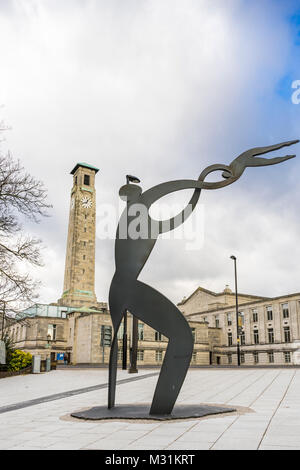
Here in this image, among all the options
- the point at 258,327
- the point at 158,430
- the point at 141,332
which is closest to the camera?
the point at 158,430

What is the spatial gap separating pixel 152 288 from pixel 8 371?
60.8 feet

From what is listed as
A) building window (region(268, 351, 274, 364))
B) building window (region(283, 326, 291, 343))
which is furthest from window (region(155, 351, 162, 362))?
building window (region(283, 326, 291, 343))

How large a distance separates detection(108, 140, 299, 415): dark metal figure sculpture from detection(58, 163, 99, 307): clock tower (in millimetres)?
61202

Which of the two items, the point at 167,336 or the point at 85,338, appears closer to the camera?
the point at 167,336

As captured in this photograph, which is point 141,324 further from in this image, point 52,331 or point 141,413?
point 141,413

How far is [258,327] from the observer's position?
194 feet

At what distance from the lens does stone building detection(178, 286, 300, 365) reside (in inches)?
2137

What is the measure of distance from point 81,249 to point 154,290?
215ft

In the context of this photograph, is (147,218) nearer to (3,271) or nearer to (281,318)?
(3,271)

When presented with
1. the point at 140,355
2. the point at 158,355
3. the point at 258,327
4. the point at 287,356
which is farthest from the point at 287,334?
the point at 140,355

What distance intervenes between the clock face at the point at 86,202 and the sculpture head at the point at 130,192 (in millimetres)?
68278

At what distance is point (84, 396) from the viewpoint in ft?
43.2

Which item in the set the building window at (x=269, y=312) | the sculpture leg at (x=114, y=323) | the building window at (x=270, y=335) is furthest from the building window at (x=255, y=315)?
the sculpture leg at (x=114, y=323)
